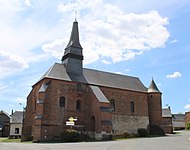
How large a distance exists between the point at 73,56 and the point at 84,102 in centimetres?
784

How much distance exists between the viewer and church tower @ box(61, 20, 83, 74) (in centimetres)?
3850

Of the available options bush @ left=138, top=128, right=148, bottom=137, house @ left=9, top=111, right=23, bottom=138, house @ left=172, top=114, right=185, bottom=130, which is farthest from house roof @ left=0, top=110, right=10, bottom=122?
house @ left=172, top=114, right=185, bottom=130

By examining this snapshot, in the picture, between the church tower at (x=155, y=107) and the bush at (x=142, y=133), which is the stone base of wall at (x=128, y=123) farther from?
the church tower at (x=155, y=107)

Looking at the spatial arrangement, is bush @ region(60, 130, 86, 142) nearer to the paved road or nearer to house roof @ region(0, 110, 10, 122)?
the paved road

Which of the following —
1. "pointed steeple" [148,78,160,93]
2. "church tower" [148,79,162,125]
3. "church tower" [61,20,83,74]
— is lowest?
"church tower" [148,79,162,125]

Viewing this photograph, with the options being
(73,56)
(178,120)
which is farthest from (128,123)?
(178,120)

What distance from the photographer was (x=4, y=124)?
61531 millimetres

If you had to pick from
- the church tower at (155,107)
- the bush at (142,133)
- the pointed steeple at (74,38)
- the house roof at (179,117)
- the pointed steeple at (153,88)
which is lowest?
the bush at (142,133)

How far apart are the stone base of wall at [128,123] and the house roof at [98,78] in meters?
5.25

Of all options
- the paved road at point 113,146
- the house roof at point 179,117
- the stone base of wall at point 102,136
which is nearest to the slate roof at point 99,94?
the stone base of wall at point 102,136

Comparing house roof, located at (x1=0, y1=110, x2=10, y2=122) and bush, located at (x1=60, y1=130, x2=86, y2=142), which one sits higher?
house roof, located at (x1=0, y1=110, x2=10, y2=122)

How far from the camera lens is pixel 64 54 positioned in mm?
40562

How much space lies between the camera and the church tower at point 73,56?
38.5 m

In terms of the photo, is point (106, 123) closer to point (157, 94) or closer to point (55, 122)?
point (55, 122)
